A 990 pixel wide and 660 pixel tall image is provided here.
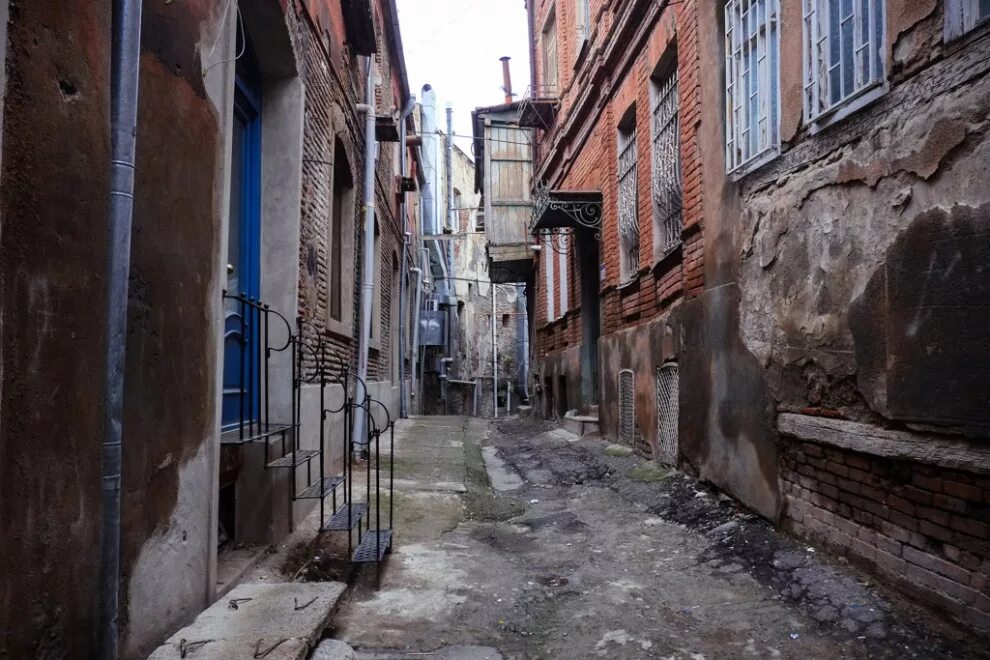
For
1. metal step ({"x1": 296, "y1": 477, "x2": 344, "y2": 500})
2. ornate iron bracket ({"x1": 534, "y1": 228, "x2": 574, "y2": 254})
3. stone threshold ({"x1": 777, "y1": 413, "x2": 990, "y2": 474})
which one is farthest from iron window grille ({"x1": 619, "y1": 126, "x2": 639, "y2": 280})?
metal step ({"x1": 296, "y1": 477, "x2": 344, "y2": 500})

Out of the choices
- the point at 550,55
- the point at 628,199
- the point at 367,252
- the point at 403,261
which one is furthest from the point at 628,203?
the point at 403,261

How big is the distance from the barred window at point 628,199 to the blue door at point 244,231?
4.68 meters

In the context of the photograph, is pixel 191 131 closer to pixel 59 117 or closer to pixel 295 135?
pixel 59 117

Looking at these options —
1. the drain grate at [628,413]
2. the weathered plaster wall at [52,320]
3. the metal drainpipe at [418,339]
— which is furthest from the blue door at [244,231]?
the metal drainpipe at [418,339]

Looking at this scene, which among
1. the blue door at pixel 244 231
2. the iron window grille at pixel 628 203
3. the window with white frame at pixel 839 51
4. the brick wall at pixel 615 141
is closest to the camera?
the window with white frame at pixel 839 51

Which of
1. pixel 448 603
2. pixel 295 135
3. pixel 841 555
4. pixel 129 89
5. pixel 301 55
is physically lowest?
pixel 448 603

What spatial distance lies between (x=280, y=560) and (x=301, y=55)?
3.73 m

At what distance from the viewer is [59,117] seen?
6.69 ft

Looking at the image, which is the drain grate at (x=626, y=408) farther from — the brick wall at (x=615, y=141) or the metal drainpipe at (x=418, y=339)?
the metal drainpipe at (x=418, y=339)

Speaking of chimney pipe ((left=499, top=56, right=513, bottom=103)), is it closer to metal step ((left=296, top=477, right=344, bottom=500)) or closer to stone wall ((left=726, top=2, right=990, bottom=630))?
stone wall ((left=726, top=2, right=990, bottom=630))

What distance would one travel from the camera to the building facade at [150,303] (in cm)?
189

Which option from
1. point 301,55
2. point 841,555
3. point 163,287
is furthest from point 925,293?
point 301,55

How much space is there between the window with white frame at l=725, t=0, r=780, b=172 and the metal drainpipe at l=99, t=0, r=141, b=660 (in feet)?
11.8

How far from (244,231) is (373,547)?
242 cm
